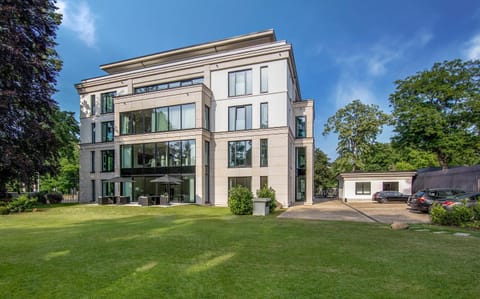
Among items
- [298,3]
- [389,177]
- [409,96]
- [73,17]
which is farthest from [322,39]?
[73,17]

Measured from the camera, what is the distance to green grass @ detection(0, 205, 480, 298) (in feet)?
13.0

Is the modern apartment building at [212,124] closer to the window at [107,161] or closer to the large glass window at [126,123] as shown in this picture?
the large glass window at [126,123]

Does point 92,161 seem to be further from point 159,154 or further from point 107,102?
point 159,154

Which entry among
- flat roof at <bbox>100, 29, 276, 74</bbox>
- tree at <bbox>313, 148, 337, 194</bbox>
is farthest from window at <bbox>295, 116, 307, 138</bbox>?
tree at <bbox>313, 148, 337, 194</bbox>

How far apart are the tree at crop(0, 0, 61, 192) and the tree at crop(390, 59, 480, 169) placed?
3162 centimetres

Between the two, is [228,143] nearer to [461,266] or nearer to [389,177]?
[461,266]

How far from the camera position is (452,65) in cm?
2712

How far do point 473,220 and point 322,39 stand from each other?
89.4ft

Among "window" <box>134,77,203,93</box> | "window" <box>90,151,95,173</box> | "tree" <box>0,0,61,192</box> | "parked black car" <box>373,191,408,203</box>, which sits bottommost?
"parked black car" <box>373,191,408,203</box>

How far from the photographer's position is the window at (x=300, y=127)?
2753cm

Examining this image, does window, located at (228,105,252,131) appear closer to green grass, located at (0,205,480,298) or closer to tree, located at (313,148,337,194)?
green grass, located at (0,205,480,298)

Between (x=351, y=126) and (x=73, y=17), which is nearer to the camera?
(x=73, y=17)

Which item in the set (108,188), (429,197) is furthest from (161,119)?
(429,197)

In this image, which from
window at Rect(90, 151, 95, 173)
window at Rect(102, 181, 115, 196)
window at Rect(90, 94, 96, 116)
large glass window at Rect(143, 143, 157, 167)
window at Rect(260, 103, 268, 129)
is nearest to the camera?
window at Rect(260, 103, 268, 129)
